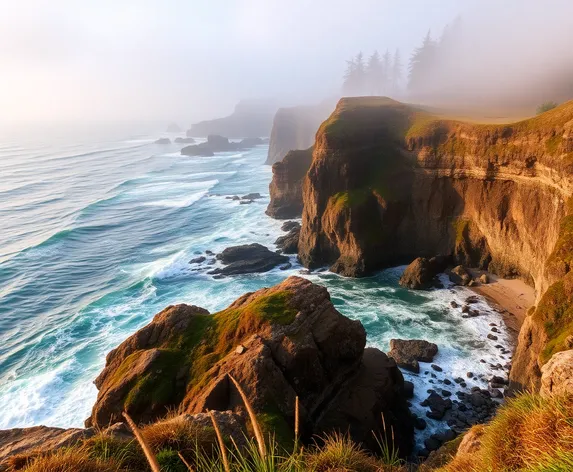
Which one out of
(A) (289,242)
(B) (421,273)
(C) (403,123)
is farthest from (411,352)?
(C) (403,123)

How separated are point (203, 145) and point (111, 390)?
153 m

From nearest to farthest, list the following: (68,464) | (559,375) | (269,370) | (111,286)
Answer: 1. (68,464)
2. (559,375)
3. (269,370)
4. (111,286)

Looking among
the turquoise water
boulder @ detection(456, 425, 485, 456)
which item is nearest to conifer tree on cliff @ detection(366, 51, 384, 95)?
the turquoise water

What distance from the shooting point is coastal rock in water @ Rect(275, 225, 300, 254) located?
174 feet

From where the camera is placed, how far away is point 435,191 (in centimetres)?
4453

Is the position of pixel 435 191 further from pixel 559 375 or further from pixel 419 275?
pixel 559 375

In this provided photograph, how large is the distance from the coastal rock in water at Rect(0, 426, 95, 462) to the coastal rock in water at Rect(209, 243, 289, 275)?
34.8 meters

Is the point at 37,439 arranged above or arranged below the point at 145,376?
above

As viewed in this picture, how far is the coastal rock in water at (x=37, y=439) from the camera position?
26.8ft

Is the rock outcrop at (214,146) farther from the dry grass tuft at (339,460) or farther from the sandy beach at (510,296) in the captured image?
the dry grass tuft at (339,460)

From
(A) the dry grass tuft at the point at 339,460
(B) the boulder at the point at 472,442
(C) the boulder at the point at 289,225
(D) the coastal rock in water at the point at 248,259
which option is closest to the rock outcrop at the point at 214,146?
(C) the boulder at the point at 289,225

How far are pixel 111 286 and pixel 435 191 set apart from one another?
137ft

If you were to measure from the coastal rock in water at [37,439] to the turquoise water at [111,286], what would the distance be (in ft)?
48.1

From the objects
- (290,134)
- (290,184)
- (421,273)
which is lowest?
(421,273)
